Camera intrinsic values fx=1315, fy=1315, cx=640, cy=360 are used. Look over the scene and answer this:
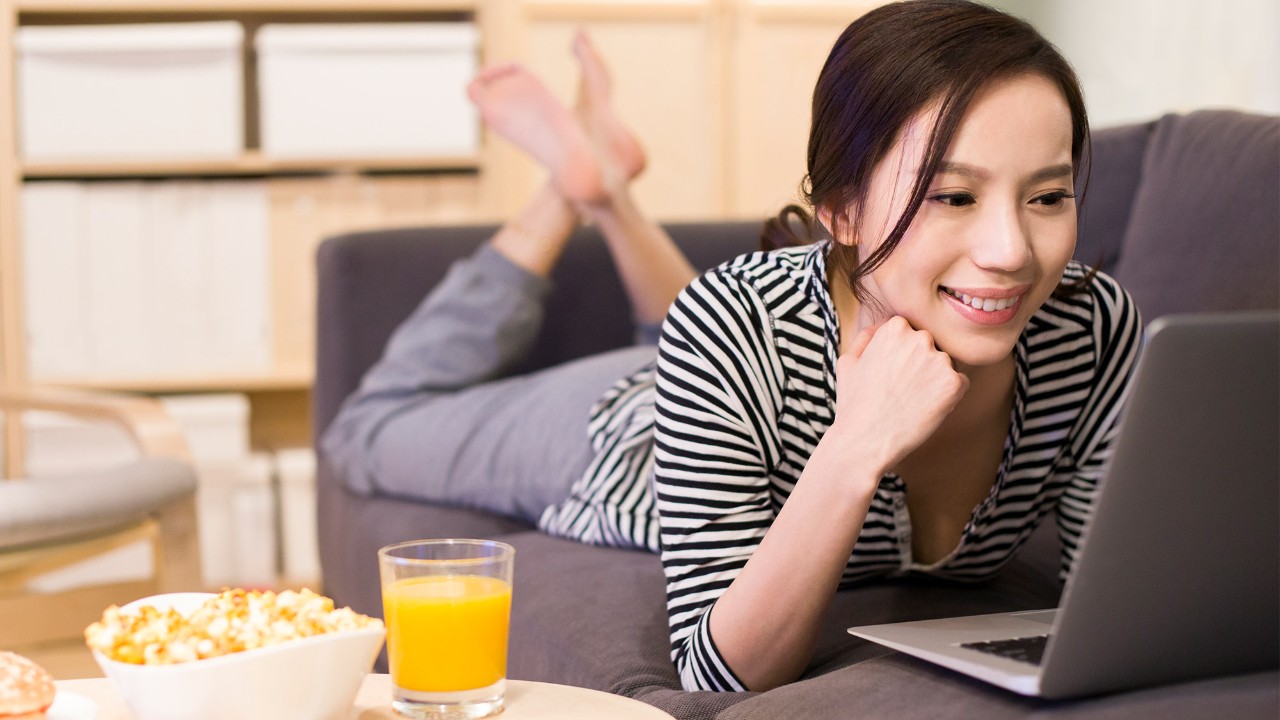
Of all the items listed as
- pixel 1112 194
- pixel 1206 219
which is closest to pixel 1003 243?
pixel 1206 219

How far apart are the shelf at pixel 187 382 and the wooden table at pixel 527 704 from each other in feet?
6.10

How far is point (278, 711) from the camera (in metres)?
0.63

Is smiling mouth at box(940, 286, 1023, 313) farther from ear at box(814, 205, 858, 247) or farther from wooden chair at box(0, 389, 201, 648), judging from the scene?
wooden chair at box(0, 389, 201, 648)

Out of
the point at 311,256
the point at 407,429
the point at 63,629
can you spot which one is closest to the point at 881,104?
the point at 407,429

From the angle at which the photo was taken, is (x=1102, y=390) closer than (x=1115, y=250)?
Yes

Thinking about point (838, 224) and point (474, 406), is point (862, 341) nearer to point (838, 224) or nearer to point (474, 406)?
point (838, 224)

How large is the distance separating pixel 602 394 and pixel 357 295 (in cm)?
54

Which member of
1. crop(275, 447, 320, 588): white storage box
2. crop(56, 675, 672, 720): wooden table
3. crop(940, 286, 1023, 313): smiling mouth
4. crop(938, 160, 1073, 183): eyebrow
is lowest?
crop(275, 447, 320, 588): white storage box

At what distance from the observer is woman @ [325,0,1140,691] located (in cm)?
86

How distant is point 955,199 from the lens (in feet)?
2.84

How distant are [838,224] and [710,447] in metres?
0.19

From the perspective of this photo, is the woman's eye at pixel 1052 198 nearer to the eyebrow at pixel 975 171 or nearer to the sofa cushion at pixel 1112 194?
the eyebrow at pixel 975 171

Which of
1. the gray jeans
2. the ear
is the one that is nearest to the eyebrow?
the ear

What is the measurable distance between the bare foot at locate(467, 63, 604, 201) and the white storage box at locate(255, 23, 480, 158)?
733mm
